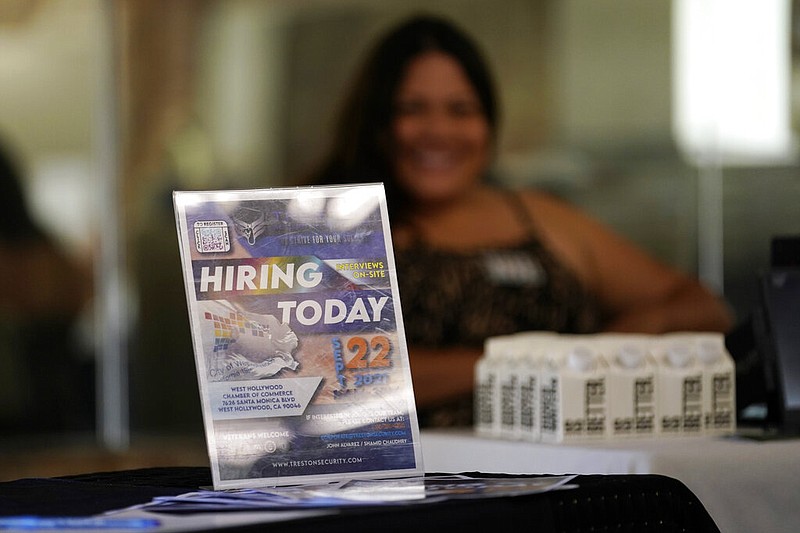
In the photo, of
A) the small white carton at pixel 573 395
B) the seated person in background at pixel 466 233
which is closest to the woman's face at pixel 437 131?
the seated person in background at pixel 466 233

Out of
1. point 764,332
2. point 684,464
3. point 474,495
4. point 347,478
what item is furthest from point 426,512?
point 764,332

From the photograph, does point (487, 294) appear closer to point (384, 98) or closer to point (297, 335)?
point (384, 98)

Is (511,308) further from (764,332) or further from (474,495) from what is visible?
(474,495)

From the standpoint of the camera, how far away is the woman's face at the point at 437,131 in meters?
4.48

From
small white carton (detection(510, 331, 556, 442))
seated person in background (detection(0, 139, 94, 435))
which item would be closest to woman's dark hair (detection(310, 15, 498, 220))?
seated person in background (detection(0, 139, 94, 435))

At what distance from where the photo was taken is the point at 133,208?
468 cm

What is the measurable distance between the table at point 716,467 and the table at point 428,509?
0.55 metres

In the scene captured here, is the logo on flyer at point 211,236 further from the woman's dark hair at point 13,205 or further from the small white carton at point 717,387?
the woman's dark hair at point 13,205

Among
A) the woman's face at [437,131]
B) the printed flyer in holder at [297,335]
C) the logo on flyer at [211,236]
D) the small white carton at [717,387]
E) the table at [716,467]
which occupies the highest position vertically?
the woman's face at [437,131]

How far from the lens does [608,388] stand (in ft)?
7.67

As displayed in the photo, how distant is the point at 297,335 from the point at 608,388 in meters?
0.95

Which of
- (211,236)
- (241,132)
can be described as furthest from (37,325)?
(211,236)

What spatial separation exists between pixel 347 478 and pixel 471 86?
3.23 metres

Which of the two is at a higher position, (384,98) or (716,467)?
(384,98)
